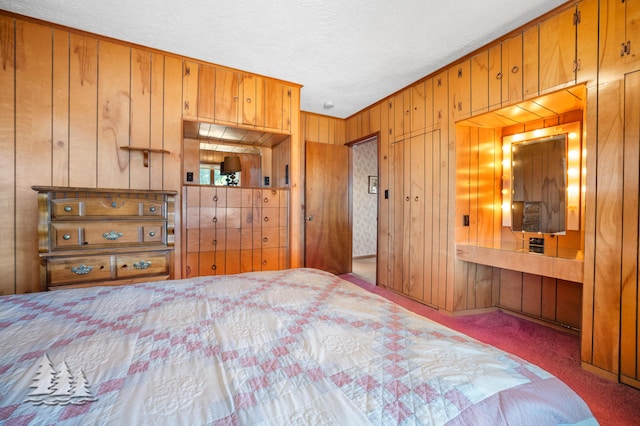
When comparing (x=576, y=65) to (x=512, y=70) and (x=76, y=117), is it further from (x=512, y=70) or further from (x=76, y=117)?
(x=76, y=117)

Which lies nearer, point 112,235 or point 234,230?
point 112,235

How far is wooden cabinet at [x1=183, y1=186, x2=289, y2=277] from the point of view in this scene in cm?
291

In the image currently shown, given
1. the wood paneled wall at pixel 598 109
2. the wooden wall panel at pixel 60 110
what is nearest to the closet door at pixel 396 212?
the wood paneled wall at pixel 598 109

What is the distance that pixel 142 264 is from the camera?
2.30 m

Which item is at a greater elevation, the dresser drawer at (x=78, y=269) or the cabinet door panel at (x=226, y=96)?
the cabinet door panel at (x=226, y=96)

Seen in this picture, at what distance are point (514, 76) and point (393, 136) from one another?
153 centimetres

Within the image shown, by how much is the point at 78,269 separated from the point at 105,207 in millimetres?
509

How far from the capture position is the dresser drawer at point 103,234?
81.0 inches

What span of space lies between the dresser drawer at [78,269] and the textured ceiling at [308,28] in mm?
2023

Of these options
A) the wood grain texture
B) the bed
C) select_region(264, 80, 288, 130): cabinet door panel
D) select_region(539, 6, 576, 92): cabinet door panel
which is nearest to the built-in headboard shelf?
→ select_region(264, 80, 288, 130): cabinet door panel

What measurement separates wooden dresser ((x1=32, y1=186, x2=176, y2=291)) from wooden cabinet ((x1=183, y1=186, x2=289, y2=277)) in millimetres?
454

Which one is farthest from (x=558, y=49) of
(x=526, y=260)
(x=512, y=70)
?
(x=526, y=260)

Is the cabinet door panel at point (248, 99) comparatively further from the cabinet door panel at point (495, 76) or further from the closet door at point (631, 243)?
the closet door at point (631, 243)

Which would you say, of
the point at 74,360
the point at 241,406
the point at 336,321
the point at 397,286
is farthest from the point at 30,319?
the point at 397,286
